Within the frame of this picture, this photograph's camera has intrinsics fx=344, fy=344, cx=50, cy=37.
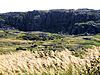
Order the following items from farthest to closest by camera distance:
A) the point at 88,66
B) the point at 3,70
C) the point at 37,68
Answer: the point at 88,66 → the point at 37,68 → the point at 3,70

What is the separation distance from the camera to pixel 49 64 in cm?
1480

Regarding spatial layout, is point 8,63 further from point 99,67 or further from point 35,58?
point 99,67

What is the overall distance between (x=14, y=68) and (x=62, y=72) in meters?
2.08

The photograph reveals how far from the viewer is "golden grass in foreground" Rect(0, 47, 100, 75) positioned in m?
13.8

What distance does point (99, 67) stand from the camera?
49.2 ft

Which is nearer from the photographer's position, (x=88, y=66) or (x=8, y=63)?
(x=8, y=63)

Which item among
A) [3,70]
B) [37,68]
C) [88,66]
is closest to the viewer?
[3,70]

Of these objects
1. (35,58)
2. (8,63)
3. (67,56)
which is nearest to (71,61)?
(67,56)

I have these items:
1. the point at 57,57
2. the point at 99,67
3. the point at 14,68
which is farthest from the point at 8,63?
the point at 99,67

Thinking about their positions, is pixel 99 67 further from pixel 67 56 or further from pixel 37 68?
pixel 37 68

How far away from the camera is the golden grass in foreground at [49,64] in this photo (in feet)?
45.3

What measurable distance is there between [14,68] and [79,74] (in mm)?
2814

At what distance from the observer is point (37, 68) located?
564 inches

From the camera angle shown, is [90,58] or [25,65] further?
[90,58]
